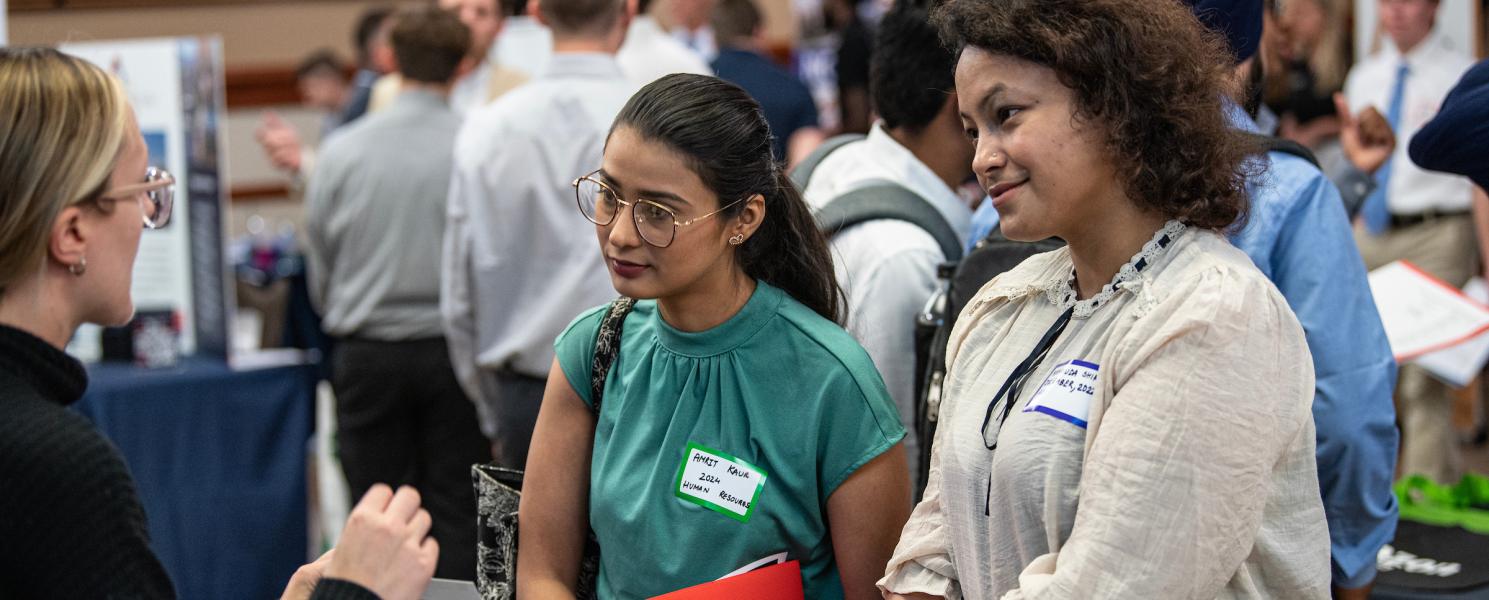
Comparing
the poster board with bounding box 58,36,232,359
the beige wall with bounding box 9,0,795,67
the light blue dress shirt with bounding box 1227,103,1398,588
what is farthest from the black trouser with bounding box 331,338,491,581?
the beige wall with bounding box 9,0,795,67

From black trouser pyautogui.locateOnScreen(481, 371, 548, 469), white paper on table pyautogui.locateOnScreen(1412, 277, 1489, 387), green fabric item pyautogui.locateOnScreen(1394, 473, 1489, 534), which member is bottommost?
black trouser pyautogui.locateOnScreen(481, 371, 548, 469)

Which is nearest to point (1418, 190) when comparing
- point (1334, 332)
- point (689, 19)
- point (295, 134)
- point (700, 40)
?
point (689, 19)

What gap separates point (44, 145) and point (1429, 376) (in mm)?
4331

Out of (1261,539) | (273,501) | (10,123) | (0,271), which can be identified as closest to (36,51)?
(10,123)

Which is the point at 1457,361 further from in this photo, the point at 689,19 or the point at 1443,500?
the point at 689,19

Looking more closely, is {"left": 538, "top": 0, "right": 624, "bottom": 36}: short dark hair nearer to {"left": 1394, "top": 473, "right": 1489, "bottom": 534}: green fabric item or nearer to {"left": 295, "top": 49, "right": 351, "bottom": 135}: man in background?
{"left": 1394, "top": 473, "right": 1489, "bottom": 534}: green fabric item

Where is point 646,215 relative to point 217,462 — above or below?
above

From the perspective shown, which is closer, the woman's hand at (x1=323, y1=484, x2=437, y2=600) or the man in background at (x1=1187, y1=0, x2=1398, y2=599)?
the woman's hand at (x1=323, y1=484, x2=437, y2=600)

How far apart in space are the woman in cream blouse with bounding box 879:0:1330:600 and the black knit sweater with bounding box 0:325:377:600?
2.73 ft

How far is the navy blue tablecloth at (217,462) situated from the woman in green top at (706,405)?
2.35 m

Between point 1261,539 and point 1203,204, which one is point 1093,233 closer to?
point 1203,204

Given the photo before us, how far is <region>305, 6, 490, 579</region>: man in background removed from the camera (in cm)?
396

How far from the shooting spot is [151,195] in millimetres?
1550

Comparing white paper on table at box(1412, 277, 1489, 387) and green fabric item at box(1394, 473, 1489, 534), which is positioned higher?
green fabric item at box(1394, 473, 1489, 534)
